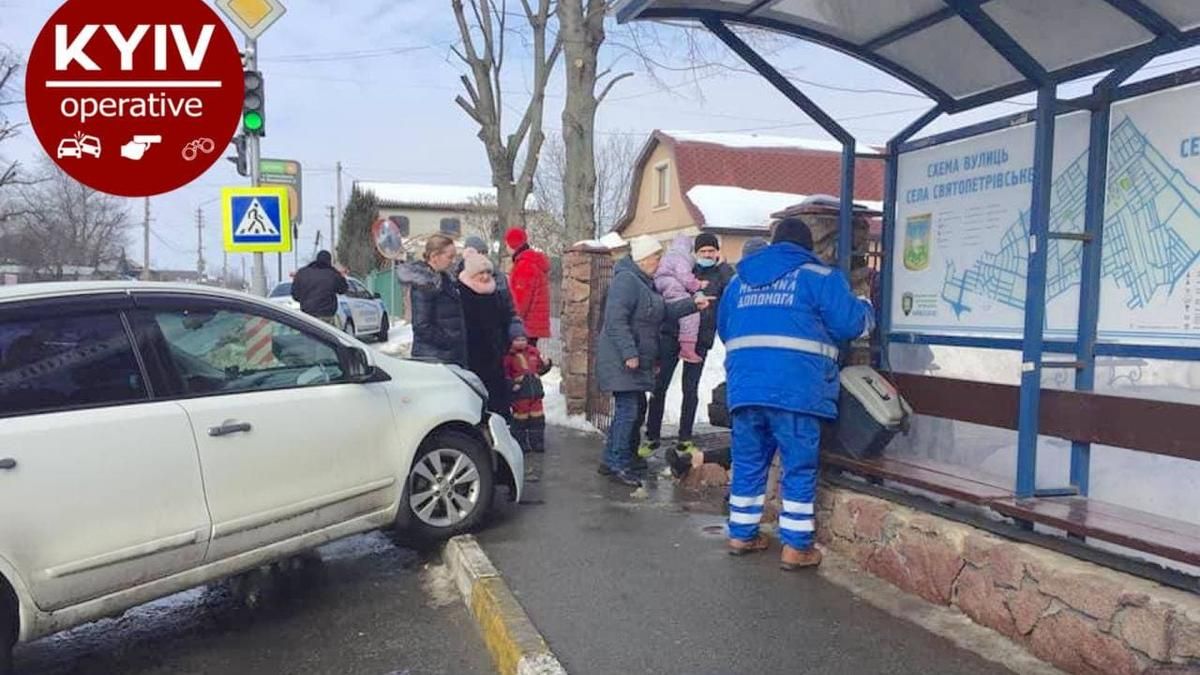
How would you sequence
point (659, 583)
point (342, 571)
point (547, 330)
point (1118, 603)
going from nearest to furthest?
point (1118, 603)
point (659, 583)
point (342, 571)
point (547, 330)

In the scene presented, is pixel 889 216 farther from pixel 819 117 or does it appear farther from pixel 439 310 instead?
pixel 439 310

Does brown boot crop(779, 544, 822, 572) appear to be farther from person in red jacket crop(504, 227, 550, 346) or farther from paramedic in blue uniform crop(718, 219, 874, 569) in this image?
person in red jacket crop(504, 227, 550, 346)

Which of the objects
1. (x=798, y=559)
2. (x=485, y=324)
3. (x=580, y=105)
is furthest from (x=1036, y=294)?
(x=580, y=105)

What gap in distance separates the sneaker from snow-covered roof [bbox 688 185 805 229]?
18.2 metres

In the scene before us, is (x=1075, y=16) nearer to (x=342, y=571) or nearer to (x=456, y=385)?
(x=456, y=385)

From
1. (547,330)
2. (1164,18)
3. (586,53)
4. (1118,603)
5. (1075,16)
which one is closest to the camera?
(1118,603)

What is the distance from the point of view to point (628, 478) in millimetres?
6797

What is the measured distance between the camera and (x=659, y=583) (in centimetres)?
462

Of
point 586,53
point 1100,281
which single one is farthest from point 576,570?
point 586,53

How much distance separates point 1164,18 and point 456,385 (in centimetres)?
411

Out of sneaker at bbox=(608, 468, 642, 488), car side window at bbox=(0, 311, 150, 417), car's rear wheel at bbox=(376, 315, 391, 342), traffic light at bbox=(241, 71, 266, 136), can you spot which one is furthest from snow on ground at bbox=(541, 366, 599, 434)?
car's rear wheel at bbox=(376, 315, 391, 342)

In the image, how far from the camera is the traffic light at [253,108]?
9469 millimetres

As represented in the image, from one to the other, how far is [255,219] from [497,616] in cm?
668

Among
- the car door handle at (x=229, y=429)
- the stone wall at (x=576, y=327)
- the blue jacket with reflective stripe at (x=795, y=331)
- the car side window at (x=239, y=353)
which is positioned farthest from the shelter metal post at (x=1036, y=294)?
the stone wall at (x=576, y=327)
